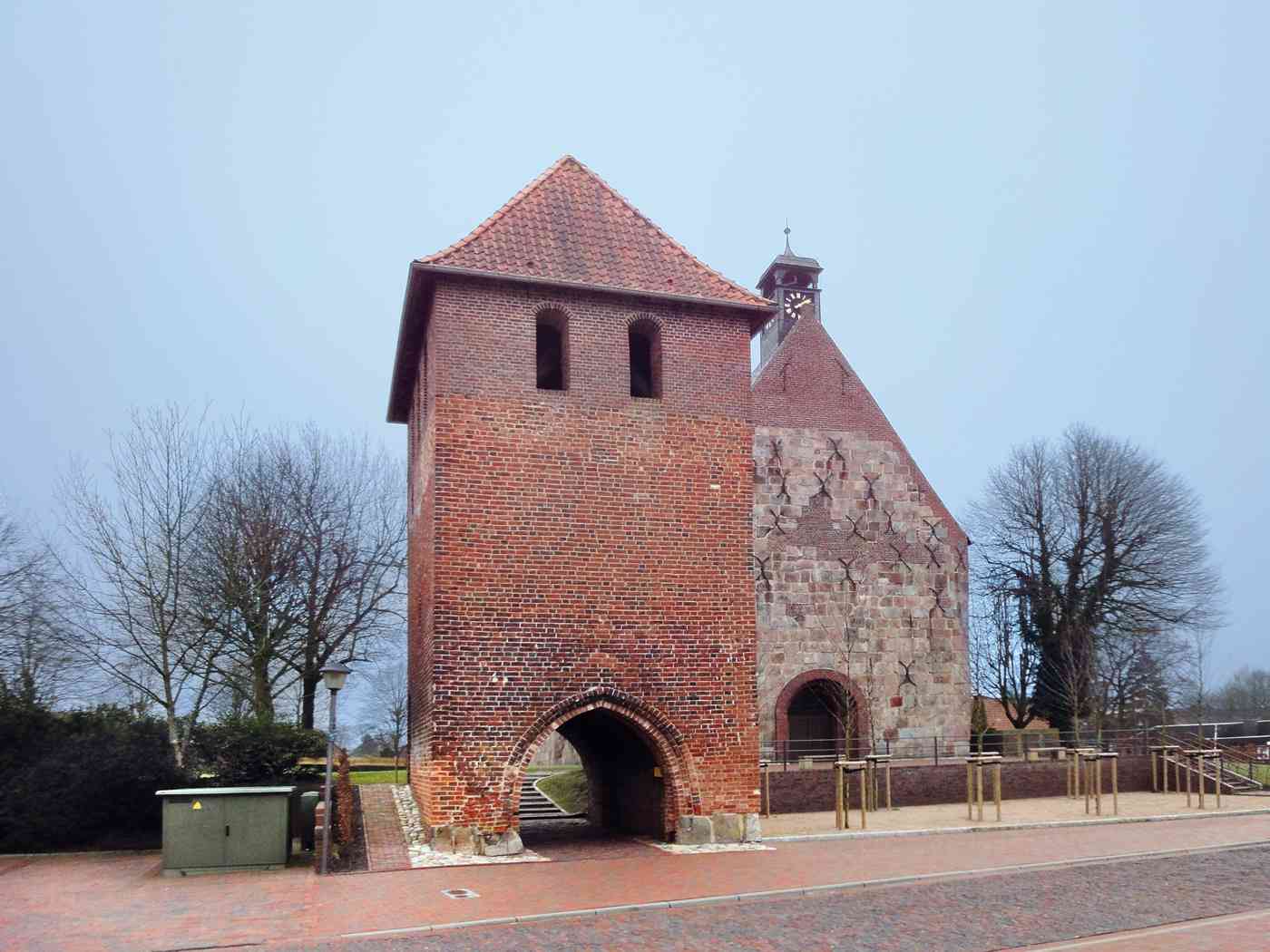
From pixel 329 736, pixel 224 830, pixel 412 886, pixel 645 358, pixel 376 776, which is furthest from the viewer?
pixel 376 776

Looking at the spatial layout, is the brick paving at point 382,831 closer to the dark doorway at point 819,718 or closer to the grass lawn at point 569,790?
the grass lawn at point 569,790

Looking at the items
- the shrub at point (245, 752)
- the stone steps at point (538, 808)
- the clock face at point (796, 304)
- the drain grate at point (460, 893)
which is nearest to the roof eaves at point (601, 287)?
the drain grate at point (460, 893)

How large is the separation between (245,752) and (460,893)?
31.2ft

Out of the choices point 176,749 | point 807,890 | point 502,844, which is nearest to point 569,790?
point 176,749

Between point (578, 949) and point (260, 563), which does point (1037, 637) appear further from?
point (578, 949)

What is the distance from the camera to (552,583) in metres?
17.4

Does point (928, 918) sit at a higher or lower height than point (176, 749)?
lower

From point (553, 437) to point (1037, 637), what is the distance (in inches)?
989

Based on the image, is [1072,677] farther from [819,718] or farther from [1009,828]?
[1009,828]

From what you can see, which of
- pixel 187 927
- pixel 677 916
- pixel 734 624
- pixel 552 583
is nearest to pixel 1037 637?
pixel 734 624

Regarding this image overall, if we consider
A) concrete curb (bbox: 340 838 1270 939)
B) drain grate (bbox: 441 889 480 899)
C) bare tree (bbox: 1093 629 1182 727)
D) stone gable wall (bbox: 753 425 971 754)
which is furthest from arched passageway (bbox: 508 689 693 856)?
bare tree (bbox: 1093 629 1182 727)

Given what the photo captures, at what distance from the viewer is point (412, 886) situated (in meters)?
14.0

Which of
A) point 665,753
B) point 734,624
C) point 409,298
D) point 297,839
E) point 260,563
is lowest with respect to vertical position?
point 297,839

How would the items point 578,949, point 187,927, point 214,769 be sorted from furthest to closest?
1. point 214,769
2. point 187,927
3. point 578,949
